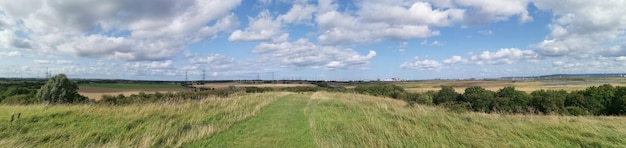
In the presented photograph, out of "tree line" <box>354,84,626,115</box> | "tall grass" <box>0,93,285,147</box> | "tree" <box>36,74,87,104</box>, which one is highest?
"tree" <box>36,74,87,104</box>

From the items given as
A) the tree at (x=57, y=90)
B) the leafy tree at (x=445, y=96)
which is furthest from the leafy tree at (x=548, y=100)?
the tree at (x=57, y=90)

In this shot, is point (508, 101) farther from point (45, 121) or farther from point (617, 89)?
point (45, 121)

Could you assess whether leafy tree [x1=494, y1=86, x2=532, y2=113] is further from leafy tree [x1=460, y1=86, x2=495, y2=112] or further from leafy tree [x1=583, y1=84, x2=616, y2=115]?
leafy tree [x1=583, y1=84, x2=616, y2=115]

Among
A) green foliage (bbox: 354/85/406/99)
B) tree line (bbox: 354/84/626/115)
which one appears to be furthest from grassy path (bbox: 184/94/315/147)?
green foliage (bbox: 354/85/406/99)

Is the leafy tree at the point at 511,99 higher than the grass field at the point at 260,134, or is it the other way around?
the grass field at the point at 260,134

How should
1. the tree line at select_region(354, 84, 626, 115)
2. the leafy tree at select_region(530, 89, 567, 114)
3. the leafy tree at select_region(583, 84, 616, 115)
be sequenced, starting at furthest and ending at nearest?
the leafy tree at select_region(530, 89, 567, 114) → the leafy tree at select_region(583, 84, 616, 115) → the tree line at select_region(354, 84, 626, 115)

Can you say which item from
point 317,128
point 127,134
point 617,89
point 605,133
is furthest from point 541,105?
point 127,134

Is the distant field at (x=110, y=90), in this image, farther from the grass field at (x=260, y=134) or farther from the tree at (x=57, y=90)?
the grass field at (x=260, y=134)

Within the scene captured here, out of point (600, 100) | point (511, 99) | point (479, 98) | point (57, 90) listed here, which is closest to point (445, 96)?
point (479, 98)

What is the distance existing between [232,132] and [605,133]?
11086 mm

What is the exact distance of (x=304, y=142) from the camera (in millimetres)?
10234

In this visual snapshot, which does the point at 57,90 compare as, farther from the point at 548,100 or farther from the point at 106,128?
the point at 548,100

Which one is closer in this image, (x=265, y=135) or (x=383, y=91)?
(x=265, y=135)

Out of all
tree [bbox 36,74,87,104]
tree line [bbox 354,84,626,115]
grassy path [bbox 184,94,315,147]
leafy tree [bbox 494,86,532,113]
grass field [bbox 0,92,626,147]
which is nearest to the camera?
grass field [bbox 0,92,626,147]
